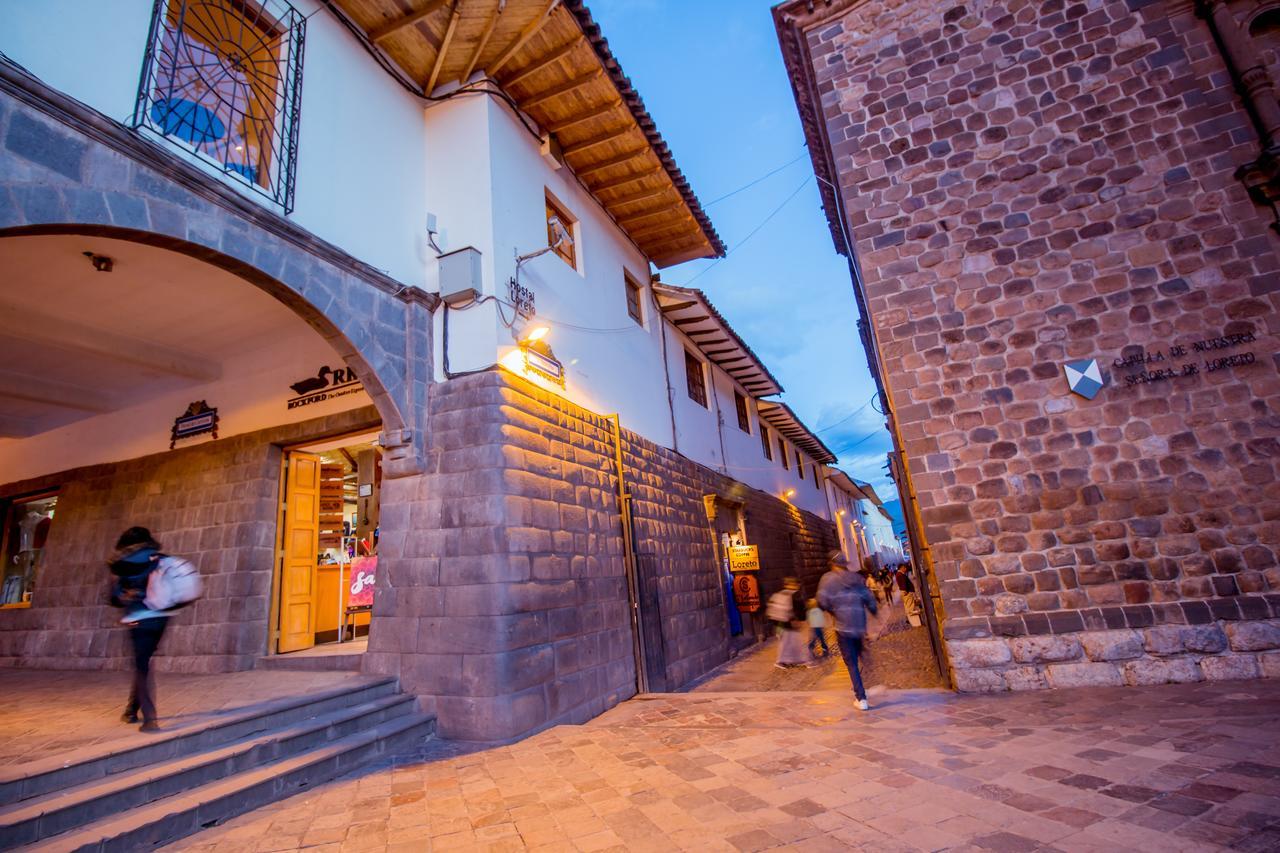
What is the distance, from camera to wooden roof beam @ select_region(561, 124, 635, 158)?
26.2ft

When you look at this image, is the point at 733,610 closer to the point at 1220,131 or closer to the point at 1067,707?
the point at 1067,707

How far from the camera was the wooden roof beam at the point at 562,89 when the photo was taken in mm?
7070

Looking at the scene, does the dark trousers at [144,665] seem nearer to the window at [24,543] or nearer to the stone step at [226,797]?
the stone step at [226,797]

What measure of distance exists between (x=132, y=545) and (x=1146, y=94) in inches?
404

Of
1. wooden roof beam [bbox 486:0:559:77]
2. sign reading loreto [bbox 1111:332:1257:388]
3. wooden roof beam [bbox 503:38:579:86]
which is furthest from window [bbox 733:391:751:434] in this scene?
wooden roof beam [bbox 486:0:559:77]

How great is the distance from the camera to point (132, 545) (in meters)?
4.07

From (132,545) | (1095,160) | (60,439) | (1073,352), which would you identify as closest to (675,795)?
(132,545)

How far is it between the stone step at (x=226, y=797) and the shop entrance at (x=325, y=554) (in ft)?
6.33

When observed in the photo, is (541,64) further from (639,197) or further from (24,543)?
(24,543)

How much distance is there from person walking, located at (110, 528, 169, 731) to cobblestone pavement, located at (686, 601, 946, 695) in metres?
5.73

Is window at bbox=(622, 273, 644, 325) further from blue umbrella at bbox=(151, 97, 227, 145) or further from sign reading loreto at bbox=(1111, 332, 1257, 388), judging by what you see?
sign reading loreto at bbox=(1111, 332, 1257, 388)

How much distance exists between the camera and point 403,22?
Answer: 6.04 metres

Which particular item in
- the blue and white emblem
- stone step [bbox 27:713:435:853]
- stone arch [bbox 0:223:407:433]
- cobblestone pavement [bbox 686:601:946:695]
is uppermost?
stone arch [bbox 0:223:407:433]

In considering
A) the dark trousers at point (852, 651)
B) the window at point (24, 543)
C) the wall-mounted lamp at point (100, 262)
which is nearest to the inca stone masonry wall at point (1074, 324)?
the dark trousers at point (852, 651)
